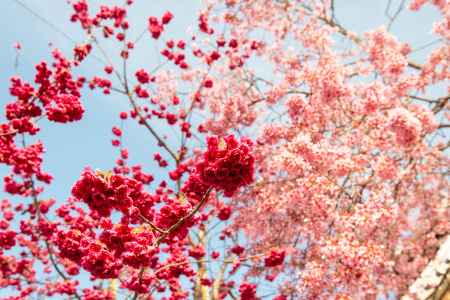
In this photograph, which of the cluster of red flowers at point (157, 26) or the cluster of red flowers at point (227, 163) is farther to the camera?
the cluster of red flowers at point (157, 26)

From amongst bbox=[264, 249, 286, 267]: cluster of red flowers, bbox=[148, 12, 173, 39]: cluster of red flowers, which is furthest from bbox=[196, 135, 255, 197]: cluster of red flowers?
bbox=[148, 12, 173, 39]: cluster of red flowers

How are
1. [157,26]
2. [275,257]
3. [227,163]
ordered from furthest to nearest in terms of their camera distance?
[157,26], [275,257], [227,163]

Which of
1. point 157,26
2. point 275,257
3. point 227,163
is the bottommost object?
point 227,163

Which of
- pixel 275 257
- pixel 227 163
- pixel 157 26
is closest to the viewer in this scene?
pixel 227 163

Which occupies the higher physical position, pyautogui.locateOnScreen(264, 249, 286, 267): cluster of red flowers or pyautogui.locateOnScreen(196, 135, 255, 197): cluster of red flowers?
pyautogui.locateOnScreen(264, 249, 286, 267): cluster of red flowers

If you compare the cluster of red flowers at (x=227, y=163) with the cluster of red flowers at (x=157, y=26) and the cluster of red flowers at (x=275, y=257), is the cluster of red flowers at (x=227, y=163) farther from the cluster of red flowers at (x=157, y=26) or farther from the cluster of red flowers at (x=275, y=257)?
the cluster of red flowers at (x=157, y=26)

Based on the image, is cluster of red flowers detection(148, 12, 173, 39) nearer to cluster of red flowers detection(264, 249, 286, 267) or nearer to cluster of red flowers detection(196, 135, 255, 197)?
cluster of red flowers detection(264, 249, 286, 267)

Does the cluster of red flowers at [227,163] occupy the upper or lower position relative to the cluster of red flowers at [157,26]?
lower

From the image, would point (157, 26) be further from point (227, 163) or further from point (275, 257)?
point (227, 163)

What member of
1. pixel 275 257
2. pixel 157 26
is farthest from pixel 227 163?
pixel 157 26

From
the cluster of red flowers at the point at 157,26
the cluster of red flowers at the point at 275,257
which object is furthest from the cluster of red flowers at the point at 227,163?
the cluster of red flowers at the point at 157,26

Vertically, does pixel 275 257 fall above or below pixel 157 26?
below

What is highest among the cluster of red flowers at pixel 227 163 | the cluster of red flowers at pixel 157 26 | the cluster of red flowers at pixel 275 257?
the cluster of red flowers at pixel 157 26

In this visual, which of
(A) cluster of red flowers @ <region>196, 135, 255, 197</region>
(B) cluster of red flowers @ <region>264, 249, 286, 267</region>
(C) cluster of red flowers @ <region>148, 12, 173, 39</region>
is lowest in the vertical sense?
(A) cluster of red flowers @ <region>196, 135, 255, 197</region>
